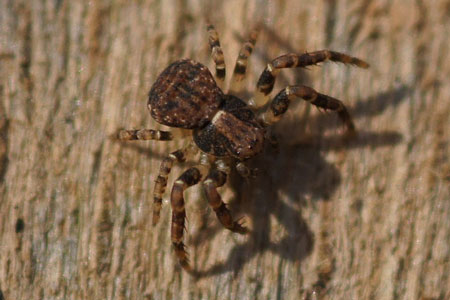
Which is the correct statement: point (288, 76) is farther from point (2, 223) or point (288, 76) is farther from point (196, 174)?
point (2, 223)

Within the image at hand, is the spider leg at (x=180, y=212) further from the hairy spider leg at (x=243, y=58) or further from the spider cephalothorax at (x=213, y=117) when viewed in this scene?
the hairy spider leg at (x=243, y=58)

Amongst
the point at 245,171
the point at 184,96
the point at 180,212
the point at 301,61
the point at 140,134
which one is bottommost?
the point at 180,212

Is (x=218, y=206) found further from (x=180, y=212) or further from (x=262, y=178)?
(x=262, y=178)

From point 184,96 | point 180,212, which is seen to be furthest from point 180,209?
point 184,96

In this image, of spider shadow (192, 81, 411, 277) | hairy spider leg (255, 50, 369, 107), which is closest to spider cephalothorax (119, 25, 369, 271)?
hairy spider leg (255, 50, 369, 107)

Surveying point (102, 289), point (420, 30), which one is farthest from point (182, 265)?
point (420, 30)

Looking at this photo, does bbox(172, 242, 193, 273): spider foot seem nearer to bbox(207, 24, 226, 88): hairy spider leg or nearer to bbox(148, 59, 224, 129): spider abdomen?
bbox(148, 59, 224, 129): spider abdomen

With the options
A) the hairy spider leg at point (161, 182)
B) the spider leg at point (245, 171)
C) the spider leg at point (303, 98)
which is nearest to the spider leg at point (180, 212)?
the hairy spider leg at point (161, 182)
